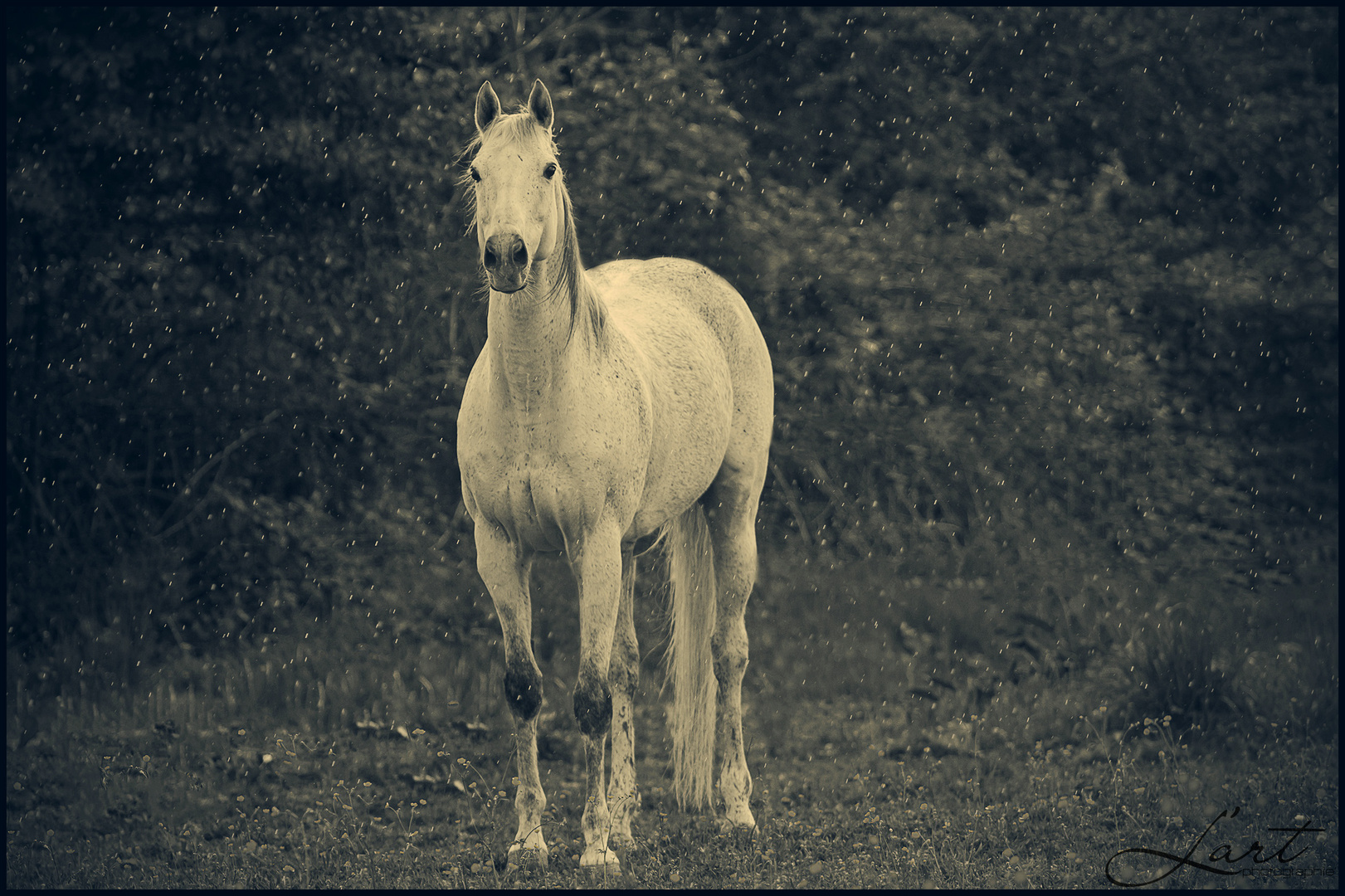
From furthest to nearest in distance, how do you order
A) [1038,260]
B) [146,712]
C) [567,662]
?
[1038,260], [567,662], [146,712]

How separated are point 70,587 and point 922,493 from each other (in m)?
6.22

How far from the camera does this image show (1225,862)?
5.06 metres

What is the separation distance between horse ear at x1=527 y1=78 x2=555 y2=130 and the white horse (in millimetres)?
12

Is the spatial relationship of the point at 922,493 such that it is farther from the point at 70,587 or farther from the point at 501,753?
the point at 70,587

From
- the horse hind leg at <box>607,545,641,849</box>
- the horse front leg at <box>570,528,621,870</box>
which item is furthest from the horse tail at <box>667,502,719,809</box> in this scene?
the horse front leg at <box>570,528,621,870</box>

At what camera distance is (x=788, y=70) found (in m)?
9.66

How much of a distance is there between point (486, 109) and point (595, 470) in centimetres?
142

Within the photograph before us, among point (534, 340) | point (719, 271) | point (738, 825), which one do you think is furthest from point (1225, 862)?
point (719, 271)

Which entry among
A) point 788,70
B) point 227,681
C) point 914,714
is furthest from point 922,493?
point 227,681

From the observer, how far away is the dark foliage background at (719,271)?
8.40 metres

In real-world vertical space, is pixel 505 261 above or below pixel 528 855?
above

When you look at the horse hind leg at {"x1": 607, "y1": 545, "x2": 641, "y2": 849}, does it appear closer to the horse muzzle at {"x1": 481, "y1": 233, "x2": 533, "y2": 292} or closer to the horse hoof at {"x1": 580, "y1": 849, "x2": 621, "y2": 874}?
the horse hoof at {"x1": 580, "y1": 849, "x2": 621, "y2": 874}

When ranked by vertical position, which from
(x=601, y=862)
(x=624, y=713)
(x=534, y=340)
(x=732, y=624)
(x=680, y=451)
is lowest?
(x=601, y=862)

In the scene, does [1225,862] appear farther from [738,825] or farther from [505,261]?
[505,261]
